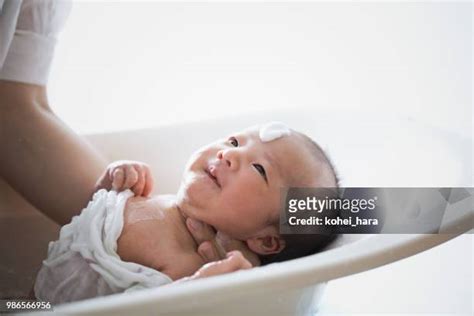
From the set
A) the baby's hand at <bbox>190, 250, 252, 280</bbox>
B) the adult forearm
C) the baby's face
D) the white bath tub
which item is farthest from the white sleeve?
the baby's hand at <bbox>190, 250, 252, 280</bbox>

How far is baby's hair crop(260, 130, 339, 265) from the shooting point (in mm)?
673

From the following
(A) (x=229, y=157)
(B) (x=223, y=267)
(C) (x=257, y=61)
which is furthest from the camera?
(C) (x=257, y=61)

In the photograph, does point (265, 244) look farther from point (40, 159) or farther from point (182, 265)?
point (40, 159)

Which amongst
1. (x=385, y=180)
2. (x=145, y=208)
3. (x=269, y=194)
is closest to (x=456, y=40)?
(x=385, y=180)

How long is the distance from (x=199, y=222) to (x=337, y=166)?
167mm

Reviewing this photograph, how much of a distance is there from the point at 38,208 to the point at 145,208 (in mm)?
176

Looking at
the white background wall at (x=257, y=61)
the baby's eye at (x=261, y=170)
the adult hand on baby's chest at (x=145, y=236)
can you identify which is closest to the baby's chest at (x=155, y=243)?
the adult hand on baby's chest at (x=145, y=236)

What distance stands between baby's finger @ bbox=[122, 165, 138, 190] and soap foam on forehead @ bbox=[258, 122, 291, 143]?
0.15m

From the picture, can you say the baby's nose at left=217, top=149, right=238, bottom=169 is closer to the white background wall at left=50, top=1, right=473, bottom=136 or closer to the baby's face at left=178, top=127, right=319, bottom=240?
the baby's face at left=178, top=127, right=319, bottom=240

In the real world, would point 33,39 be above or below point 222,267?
above

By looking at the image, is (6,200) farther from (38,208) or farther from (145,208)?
(145,208)

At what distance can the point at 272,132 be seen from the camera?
703mm

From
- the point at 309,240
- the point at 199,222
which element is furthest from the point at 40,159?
the point at 309,240

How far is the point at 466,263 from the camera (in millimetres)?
723
